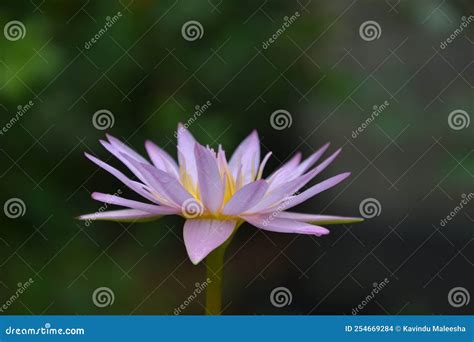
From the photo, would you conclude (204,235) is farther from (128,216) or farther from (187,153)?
(187,153)

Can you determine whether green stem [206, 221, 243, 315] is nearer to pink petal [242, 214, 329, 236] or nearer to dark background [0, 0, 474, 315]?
pink petal [242, 214, 329, 236]

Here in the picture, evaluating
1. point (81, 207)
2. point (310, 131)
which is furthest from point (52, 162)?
point (310, 131)

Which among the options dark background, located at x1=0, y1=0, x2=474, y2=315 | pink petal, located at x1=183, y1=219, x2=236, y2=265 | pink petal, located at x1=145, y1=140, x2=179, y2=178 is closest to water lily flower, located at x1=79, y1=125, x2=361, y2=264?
pink petal, located at x1=183, y1=219, x2=236, y2=265

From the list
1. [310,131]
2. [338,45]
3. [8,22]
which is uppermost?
[338,45]

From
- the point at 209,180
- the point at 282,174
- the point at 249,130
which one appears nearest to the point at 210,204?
the point at 209,180

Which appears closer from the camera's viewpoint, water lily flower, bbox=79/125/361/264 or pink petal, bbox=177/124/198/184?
water lily flower, bbox=79/125/361/264
